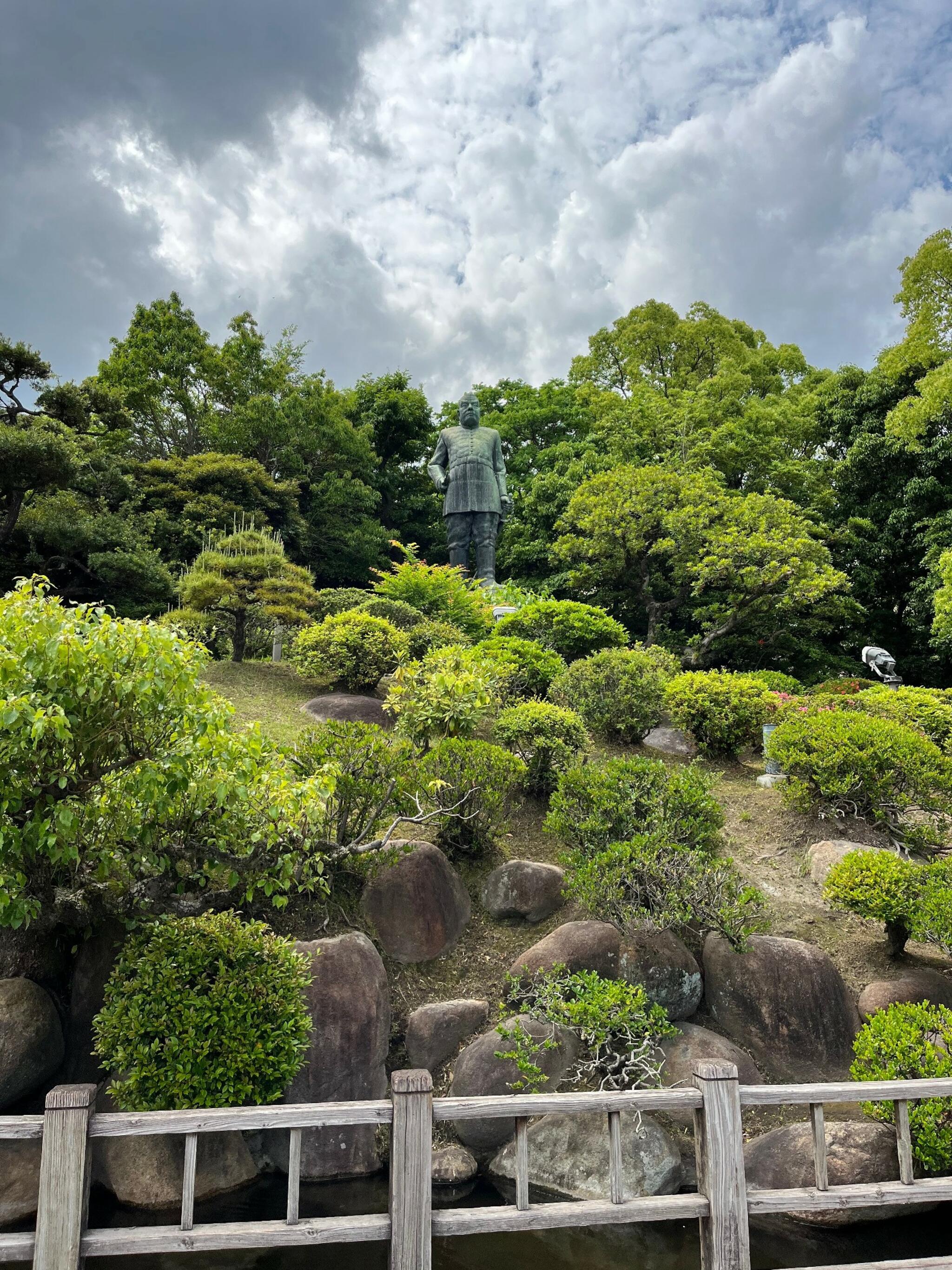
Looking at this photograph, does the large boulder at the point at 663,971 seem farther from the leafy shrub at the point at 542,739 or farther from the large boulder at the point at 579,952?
the leafy shrub at the point at 542,739

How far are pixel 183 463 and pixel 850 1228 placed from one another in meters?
18.9

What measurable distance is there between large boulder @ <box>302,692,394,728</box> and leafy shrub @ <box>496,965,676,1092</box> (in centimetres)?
509

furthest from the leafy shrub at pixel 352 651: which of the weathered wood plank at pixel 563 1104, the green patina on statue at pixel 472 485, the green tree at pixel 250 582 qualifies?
the weathered wood plank at pixel 563 1104

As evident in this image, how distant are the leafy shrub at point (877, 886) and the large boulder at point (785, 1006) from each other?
48 cm

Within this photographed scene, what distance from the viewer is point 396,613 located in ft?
38.7

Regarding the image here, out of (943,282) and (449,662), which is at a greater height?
(943,282)

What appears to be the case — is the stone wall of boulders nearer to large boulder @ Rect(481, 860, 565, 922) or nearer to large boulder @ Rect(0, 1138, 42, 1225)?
large boulder @ Rect(0, 1138, 42, 1225)

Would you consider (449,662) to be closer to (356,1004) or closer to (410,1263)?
(356,1004)

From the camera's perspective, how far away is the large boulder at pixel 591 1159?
453cm

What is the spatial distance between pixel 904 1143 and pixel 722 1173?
3.14 ft

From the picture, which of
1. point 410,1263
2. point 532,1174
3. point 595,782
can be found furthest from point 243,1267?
point 595,782

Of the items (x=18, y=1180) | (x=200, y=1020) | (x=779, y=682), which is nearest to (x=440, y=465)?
(x=779, y=682)

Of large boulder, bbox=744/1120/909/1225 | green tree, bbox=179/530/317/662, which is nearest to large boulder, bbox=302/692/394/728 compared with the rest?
green tree, bbox=179/530/317/662

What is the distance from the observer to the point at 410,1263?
10.7 feet
